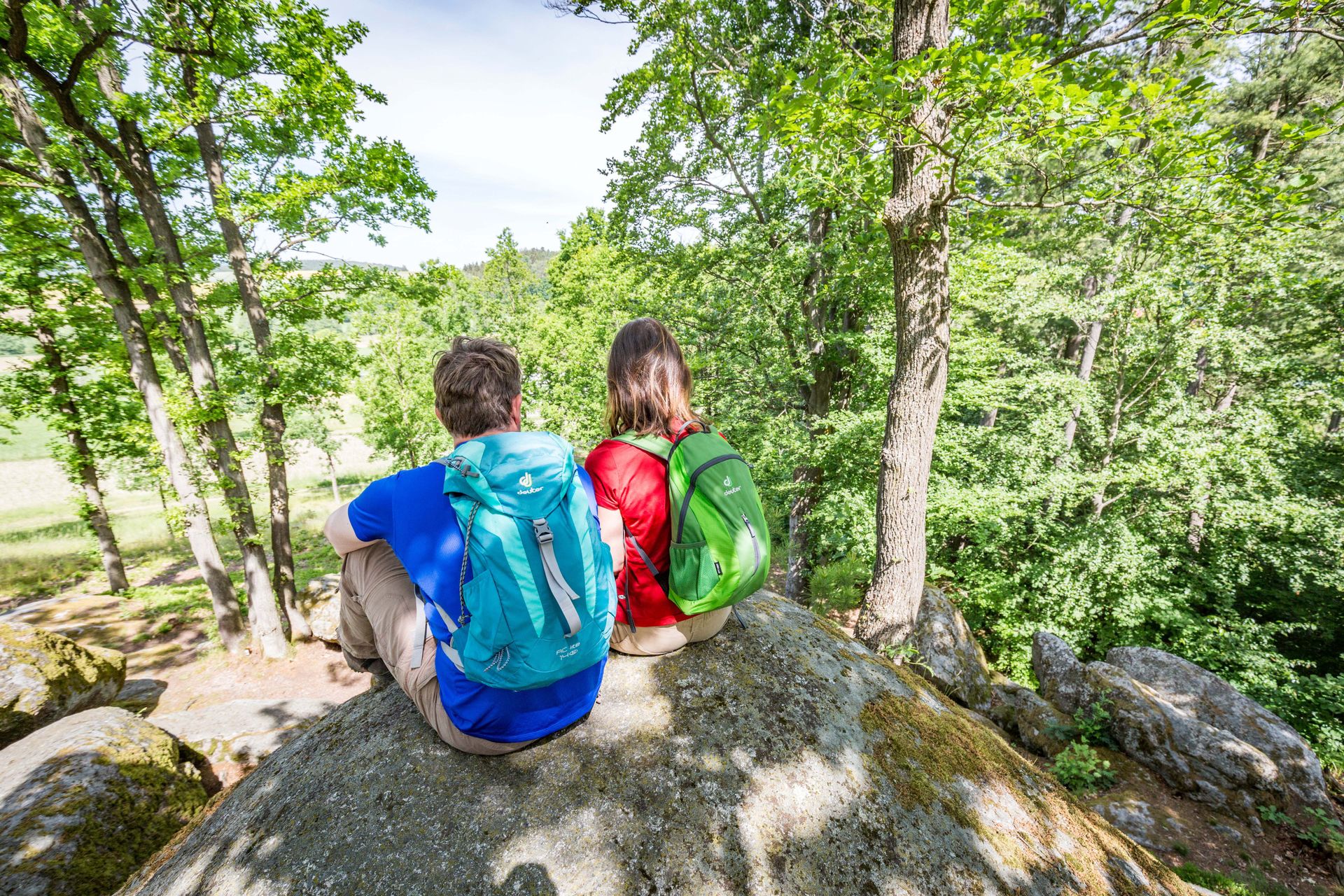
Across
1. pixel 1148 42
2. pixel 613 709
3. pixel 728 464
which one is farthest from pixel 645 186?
pixel 613 709

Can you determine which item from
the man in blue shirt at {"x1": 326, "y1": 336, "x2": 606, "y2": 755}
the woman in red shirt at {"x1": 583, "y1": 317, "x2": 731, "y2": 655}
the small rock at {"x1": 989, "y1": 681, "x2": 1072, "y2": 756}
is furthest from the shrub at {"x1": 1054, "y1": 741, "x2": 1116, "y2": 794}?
the man in blue shirt at {"x1": 326, "y1": 336, "x2": 606, "y2": 755}

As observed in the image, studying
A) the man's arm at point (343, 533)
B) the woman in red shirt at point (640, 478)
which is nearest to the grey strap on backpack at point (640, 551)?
the woman in red shirt at point (640, 478)

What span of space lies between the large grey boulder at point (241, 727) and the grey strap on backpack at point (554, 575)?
4.59 m

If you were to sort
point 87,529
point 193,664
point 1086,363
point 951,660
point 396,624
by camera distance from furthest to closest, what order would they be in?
point 87,529, point 1086,363, point 193,664, point 951,660, point 396,624

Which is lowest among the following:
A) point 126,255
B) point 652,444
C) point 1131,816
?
point 1131,816

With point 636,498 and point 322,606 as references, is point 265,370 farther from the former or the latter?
point 636,498

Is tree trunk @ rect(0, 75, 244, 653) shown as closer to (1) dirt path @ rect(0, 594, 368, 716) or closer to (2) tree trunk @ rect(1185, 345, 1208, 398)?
(1) dirt path @ rect(0, 594, 368, 716)

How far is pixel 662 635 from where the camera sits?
2547mm

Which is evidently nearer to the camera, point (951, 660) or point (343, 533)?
point (343, 533)

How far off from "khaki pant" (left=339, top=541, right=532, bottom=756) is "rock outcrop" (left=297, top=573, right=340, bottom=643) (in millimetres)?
8538

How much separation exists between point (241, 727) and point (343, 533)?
5.49 metres

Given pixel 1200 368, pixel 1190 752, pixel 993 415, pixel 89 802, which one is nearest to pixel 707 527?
Result: pixel 89 802

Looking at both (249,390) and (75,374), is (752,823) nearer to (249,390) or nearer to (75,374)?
(249,390)

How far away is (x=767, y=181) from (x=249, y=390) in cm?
985
